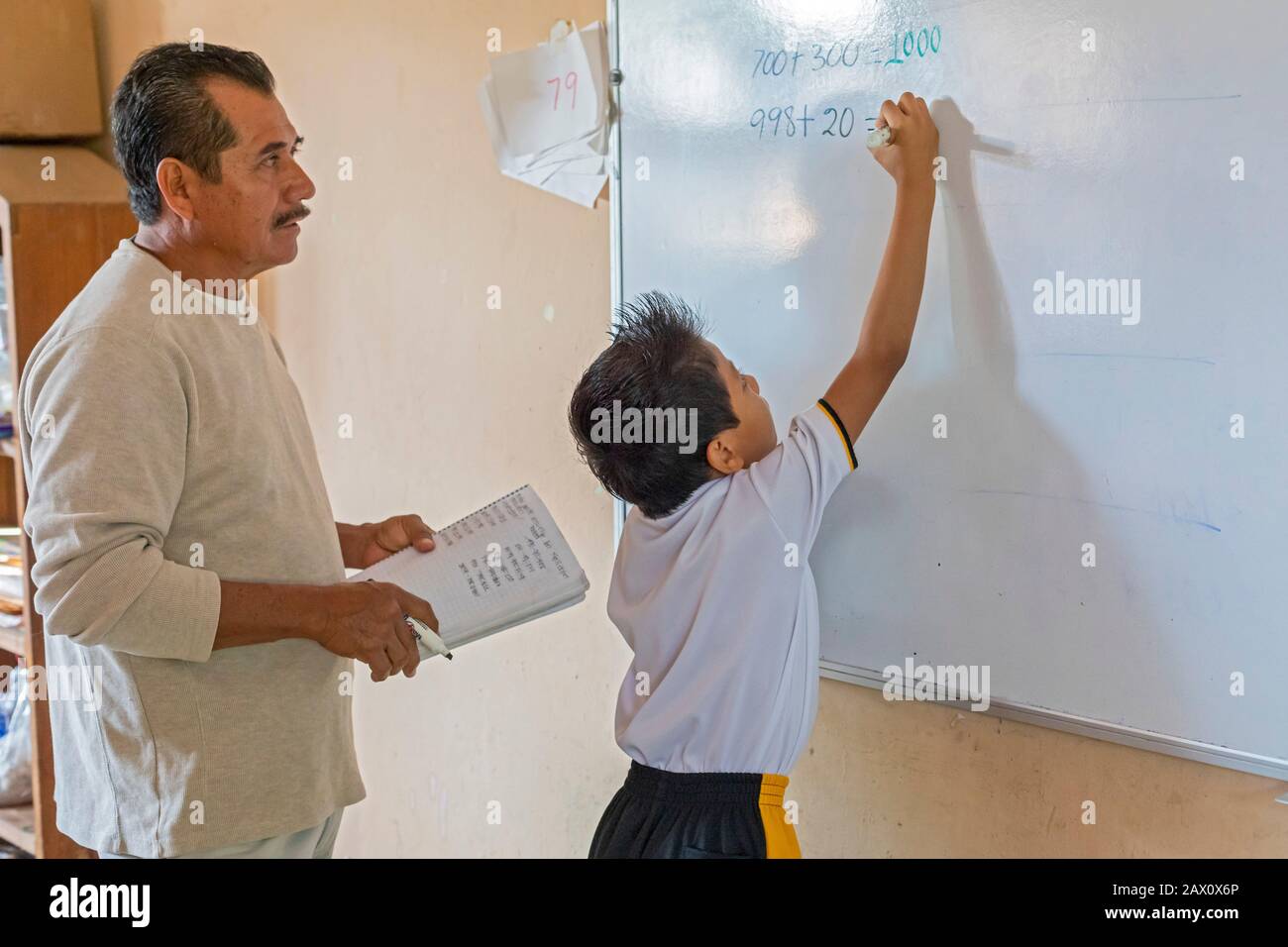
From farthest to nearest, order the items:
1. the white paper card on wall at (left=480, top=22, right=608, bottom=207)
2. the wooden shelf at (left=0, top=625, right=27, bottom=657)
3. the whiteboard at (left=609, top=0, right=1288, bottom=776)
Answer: the wooden shelf at (left=0, top=625, right=27, bottom=657), the white paper card on wall at (left=480, top=22, right=608, bottom=207), the whiteboard at (left=609, top=0, right=1288, bottom=776)

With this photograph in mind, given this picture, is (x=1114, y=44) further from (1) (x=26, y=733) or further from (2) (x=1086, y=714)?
(1) (x=26, y=733)

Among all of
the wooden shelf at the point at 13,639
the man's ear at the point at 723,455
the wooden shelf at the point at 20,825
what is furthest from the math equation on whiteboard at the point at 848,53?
the wooden shelf at the point at 20,825

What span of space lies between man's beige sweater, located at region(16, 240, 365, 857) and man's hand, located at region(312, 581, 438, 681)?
113 millimetres

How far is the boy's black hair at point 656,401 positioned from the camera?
129cm

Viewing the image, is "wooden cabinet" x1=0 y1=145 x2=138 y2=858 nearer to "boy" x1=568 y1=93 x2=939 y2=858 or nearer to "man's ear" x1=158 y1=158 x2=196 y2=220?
"man's ear" x1=158 y1=158 x2=196 y2=220

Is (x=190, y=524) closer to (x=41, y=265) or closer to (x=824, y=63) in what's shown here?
(x=824, y=63)

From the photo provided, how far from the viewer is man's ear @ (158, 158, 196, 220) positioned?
1.30m

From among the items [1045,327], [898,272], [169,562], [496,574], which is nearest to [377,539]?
[496,574]

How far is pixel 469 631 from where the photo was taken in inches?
53.9

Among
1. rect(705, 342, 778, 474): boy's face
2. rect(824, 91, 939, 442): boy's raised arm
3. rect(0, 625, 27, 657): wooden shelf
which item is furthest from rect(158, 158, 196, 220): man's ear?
rect(0, 625, 27, 657): wooden shelf

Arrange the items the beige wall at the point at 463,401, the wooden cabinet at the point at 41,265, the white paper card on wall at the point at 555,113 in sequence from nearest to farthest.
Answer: the beige wall at the point at 463,401 → the white paper card on wall at the point at 555,113 → the wooden cabinet at the point at 41,265

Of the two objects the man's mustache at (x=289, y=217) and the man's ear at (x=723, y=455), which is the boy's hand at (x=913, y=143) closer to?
the man's ear at (x=723, y=455)

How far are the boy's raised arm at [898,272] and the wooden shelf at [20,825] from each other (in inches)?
72.0

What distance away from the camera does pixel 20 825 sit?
2.36 meters
